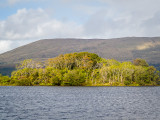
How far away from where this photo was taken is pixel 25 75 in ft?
436

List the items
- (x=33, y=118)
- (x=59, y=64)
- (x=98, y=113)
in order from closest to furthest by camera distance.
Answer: (x=33, y=118)
(x=98, y=113)
(x=59, y=64)

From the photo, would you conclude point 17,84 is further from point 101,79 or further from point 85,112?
point 85,112

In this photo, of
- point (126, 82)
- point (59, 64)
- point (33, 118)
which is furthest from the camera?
point (59, 64)

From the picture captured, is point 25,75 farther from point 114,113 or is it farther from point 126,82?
point 114,113

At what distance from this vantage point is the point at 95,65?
139750 millimetres

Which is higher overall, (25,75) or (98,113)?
(25,75)

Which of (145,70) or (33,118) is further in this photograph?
(145,70)

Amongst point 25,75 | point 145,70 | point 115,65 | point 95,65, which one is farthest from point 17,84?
point 145,70

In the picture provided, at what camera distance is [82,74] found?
128m

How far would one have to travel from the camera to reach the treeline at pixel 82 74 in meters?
128

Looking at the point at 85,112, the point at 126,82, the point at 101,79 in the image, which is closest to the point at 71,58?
the point at 101,79

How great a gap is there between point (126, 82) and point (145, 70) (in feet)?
48.6

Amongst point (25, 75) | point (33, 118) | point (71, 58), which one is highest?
point (71, 58)

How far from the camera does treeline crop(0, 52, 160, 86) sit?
128 metres
